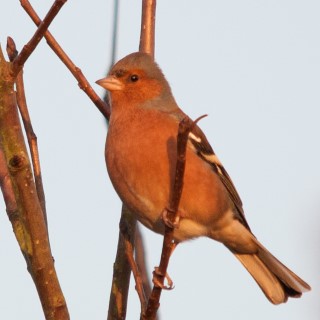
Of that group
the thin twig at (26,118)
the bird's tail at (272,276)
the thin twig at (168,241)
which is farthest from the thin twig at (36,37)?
the bird's tail at (272,276)

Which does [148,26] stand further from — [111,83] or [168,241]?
[168,241]

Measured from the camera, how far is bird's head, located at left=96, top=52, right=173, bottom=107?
4.93 m

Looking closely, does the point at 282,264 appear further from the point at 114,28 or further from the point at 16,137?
the point at 16,137

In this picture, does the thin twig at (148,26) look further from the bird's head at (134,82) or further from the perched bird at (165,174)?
the bird's head at (134,82)

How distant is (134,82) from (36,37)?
239 cm

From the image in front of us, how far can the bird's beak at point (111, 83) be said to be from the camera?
492 centimetres

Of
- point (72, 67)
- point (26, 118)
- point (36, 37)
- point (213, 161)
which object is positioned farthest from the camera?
point (213, 161)

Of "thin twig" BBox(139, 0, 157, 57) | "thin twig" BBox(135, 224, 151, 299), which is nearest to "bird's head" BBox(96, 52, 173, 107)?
"thin twig" BBox(139, 0, 157, 57)

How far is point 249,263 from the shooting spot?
5.16 m

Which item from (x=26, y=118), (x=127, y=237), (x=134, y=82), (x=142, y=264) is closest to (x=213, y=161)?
(x=134, y=82)

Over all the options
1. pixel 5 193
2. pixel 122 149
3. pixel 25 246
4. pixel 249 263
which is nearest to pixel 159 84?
pixel 122 149

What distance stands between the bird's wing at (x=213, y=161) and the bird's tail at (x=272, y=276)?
342 millimetres

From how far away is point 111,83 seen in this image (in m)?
4.97

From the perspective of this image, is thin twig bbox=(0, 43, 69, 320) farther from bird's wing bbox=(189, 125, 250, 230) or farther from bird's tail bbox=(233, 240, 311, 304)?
bird's tail bbox=(233, 240, 311, 304)
